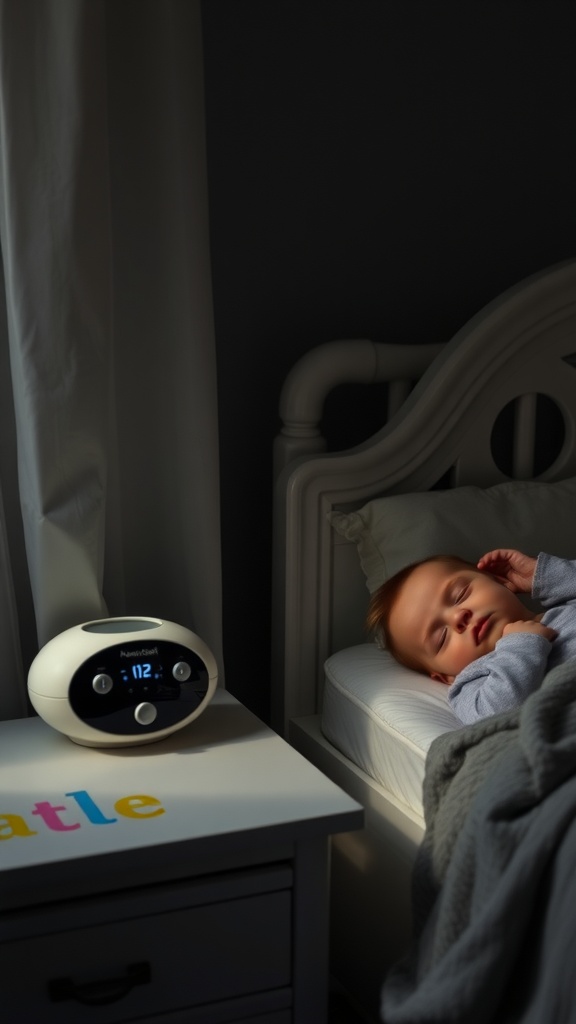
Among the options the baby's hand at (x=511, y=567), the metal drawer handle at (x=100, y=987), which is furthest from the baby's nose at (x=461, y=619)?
the metal drawer handle at (x=100, y=987)

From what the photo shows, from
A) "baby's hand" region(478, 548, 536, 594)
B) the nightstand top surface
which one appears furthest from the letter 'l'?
"baby's hand" region(478, 548, 536, 594)

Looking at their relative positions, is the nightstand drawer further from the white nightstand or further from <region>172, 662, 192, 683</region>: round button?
<region>172, 662, 192, 683</region>: round button

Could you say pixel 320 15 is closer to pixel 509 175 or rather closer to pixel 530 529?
pixel 509 175

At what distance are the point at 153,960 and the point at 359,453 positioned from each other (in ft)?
2.67

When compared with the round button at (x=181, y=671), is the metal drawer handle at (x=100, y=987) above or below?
below

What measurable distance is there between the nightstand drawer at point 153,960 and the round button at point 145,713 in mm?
246

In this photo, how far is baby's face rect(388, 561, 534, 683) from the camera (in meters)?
1.57

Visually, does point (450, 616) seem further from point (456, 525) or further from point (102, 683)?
point (102, 683)

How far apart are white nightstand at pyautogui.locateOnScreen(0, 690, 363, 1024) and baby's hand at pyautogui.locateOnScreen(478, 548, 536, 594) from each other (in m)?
0.46

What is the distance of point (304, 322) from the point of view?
6.26ft

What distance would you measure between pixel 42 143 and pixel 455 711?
2.99ft

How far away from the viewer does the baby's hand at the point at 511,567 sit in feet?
5.51

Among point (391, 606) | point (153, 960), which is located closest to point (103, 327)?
point (391, 606)

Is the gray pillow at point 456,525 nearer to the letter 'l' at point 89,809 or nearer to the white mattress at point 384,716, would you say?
the white mattress at point 384,716
